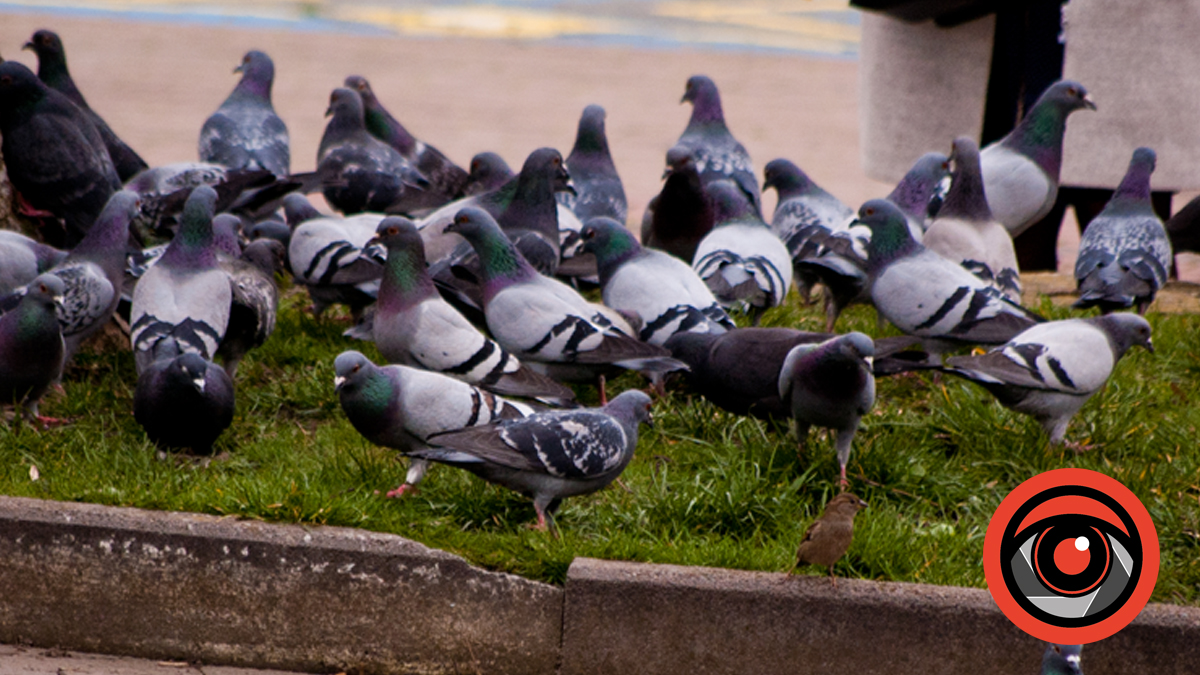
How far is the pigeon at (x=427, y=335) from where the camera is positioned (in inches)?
167

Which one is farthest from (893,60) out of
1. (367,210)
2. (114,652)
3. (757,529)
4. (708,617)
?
(114,652)

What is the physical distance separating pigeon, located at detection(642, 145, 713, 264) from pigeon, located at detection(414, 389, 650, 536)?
248 centimetres

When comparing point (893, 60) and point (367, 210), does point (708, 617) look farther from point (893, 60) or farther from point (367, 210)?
point (893, 60)

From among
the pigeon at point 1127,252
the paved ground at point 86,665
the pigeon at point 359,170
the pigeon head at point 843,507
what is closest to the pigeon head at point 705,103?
the pigeon at point 359,170

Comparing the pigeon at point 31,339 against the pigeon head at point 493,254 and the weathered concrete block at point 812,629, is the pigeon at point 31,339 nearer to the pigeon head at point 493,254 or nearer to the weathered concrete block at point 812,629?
the pigeon head at point 493,254

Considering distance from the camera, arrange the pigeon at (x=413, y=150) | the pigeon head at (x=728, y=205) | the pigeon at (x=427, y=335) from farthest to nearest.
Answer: the pigeon at (x=413, y=150) → the pigeon head at (x=728, y=205) → the pigeon at (x=427, y=335)

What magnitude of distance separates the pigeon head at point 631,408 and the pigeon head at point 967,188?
2.27m

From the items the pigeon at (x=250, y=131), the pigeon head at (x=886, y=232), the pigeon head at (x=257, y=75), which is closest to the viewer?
the pigeon head at (x=886, y=232)

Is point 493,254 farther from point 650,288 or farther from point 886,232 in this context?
point 886,232

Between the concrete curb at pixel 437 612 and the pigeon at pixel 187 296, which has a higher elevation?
the pigeon at pixel 187 296

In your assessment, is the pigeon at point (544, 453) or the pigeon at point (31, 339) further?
the pigeon at point (31, 339)

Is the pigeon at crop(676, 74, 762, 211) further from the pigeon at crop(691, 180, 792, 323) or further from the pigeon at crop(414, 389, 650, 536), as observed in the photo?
the pigeon at crop(414, 389, 650, 536)

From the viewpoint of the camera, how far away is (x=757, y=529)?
143 inches

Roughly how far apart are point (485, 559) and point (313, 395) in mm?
1525
